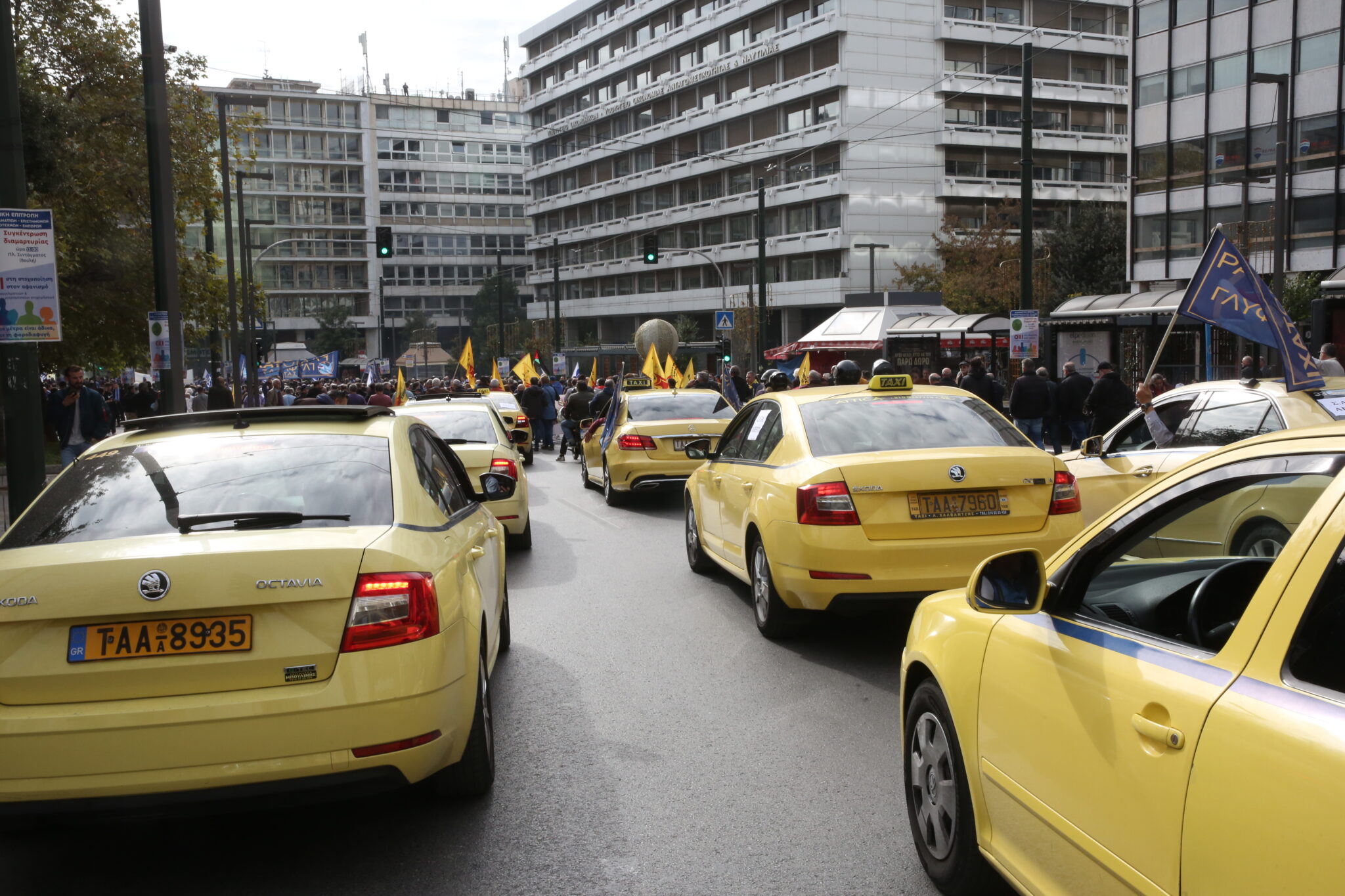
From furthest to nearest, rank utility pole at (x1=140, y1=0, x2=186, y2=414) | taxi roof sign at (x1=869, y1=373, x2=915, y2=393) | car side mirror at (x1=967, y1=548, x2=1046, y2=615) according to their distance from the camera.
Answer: utility pole at (x1=140, y1=0, x2=186, y2=414)
taxi roof sign at (x1=869, y1=373, x2=915, y2=393)
car side mirror at (x1=967, y1=548, x2=1046, y2=615)

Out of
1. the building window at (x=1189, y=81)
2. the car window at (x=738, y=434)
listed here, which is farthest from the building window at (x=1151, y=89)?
the car window at (x=738, y=434)

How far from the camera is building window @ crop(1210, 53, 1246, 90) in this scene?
43.5m

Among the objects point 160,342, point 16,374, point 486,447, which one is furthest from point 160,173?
point 486,447

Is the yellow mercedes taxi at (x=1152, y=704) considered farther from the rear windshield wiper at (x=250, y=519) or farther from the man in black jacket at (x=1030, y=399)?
the man in black jacket at (x=1030, y=399)

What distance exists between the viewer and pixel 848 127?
6412 cm

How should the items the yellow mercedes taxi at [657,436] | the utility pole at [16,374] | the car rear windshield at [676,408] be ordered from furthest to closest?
the car rear windshield at [676,408], the yellow mercedes taxi at [657,436], the utility pole at [16,374]

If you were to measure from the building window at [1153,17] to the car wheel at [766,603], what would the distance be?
4571cm

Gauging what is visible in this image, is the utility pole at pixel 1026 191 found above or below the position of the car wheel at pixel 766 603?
above

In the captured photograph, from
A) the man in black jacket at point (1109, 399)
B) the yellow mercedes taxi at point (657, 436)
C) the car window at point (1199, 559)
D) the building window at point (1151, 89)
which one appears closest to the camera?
the car window at point (1199, 559)

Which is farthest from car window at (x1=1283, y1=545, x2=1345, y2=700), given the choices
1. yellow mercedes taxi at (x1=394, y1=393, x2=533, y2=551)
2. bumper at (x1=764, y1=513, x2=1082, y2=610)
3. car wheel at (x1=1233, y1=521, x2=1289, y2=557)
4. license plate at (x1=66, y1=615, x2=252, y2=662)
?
yellow mercedes taxi at (x1=394, y1=393, x2=533, y2=551)

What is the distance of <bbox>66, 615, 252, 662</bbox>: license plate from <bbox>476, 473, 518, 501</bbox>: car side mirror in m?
2.58

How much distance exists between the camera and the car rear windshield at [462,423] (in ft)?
40.6

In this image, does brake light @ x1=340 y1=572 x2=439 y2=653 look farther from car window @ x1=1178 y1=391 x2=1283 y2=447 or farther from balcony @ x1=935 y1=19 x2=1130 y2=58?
balcony @ x1=935 y1=19 x2=1130 y2=58

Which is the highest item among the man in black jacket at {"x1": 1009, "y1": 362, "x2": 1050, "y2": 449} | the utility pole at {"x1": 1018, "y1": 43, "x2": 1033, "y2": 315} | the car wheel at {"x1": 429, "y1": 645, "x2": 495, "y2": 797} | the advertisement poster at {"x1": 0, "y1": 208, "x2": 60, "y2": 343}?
the utility pole at {"x1": 1018, "y1": 43, "x2": 1033, "y2": 315}
